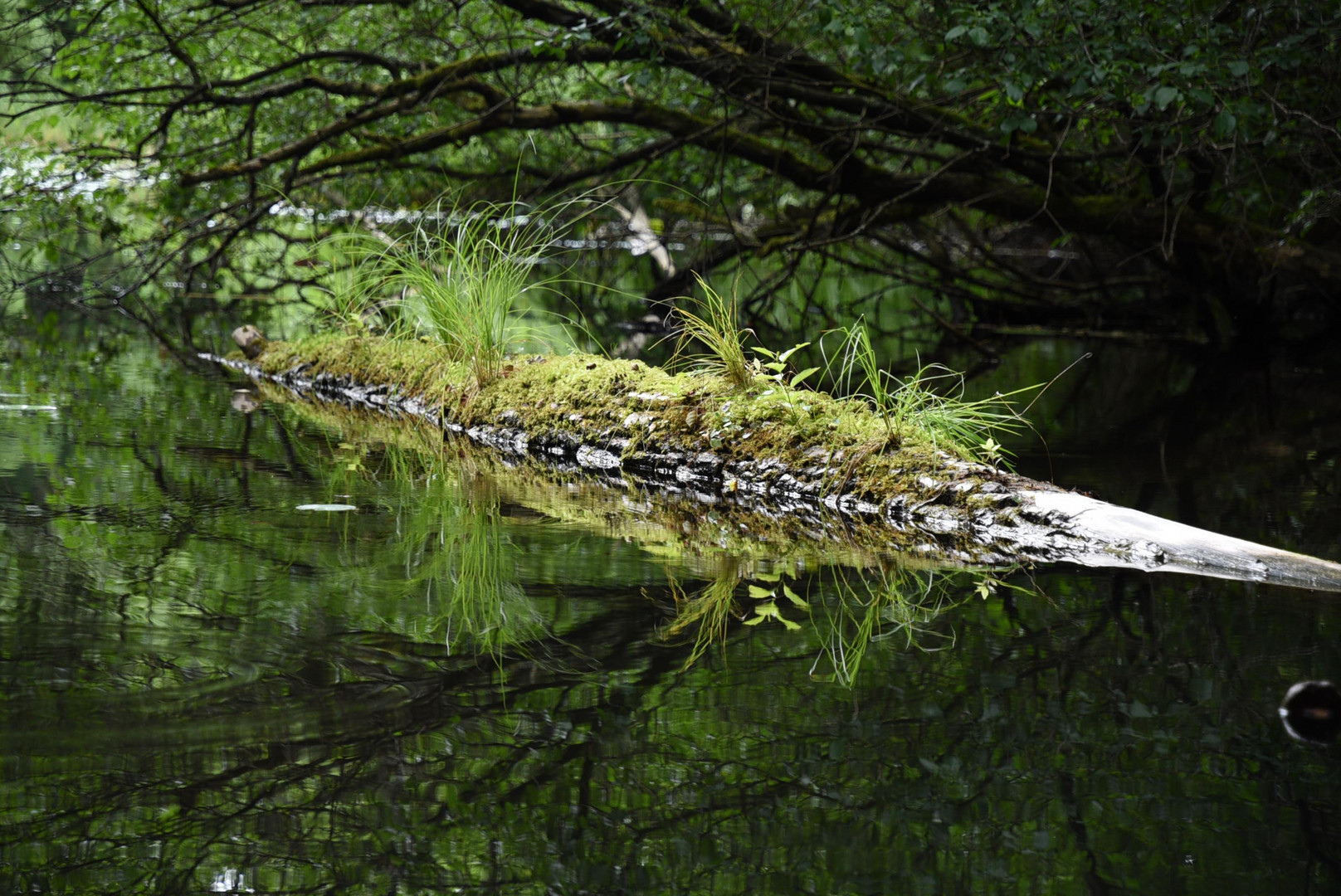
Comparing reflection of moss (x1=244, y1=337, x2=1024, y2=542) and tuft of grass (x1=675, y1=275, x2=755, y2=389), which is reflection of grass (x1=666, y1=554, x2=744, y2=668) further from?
tuft of grass (x1=675, y1=275, x2=755, y2=389)


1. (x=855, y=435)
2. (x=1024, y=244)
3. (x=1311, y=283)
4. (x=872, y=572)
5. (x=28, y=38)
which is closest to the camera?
(x=872, y=572)

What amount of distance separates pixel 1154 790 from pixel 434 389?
17.5 ft

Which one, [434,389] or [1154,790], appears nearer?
[1154,790]

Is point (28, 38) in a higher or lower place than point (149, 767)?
higher

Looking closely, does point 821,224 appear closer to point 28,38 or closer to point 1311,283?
point 1311,283

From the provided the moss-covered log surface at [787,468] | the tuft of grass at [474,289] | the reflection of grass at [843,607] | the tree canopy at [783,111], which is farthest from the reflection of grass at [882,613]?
the tuft of grass at [474,289]

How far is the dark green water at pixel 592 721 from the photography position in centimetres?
195

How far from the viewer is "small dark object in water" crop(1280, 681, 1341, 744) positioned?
248cm

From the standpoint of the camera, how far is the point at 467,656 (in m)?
2.81

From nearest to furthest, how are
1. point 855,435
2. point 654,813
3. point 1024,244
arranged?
point 654,813 → point 855,435 → point 1024,244

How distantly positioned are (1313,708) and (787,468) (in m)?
2.66

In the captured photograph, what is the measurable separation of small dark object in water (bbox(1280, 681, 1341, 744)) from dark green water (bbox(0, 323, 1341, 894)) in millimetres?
43

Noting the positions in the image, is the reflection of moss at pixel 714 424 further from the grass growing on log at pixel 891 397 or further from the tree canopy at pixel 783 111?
the tree canopy at pixel 783 111

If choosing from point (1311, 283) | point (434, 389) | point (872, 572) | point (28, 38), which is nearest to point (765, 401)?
point (872, 572)
